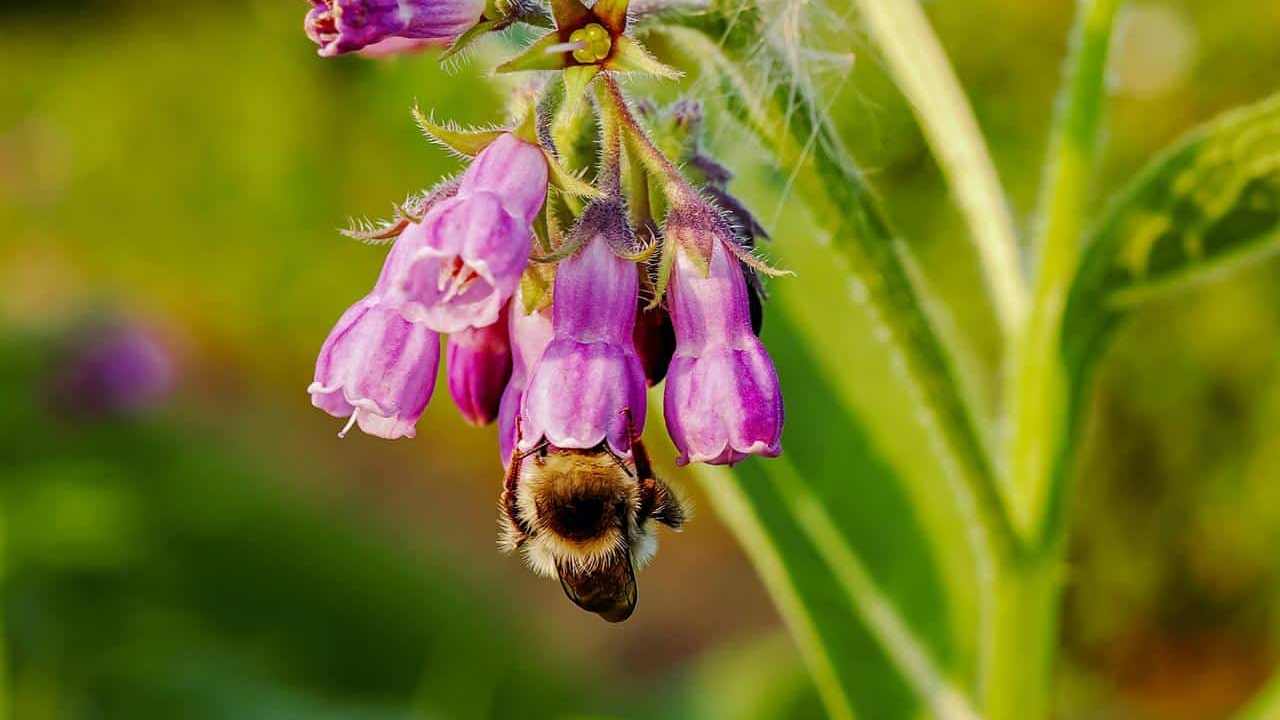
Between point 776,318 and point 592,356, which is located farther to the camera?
point 776,318

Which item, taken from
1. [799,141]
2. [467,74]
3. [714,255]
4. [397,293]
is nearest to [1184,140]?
[799,141]

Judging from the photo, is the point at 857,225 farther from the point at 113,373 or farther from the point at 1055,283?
the point at 113,373

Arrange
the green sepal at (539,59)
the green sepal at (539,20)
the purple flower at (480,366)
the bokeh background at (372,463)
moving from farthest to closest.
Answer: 1. the bokeh background at (372,463)
2. the purple flower at (480,366)
3. the green sepal at (539,20)
4. the green sepal at (539,59)

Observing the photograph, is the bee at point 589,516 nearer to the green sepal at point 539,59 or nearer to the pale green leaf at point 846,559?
the green sepal at point 539,59

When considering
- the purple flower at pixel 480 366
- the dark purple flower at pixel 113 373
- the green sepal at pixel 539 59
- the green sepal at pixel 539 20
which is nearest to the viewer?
the green sepal at pixel 539 59

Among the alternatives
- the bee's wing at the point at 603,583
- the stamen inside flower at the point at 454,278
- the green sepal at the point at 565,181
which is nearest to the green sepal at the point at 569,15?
the green sepal at the point at 565,181

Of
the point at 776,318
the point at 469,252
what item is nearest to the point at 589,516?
the point at 469,252

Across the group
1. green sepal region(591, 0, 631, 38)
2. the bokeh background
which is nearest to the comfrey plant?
green sepal region(591, 0, 631, 38)
